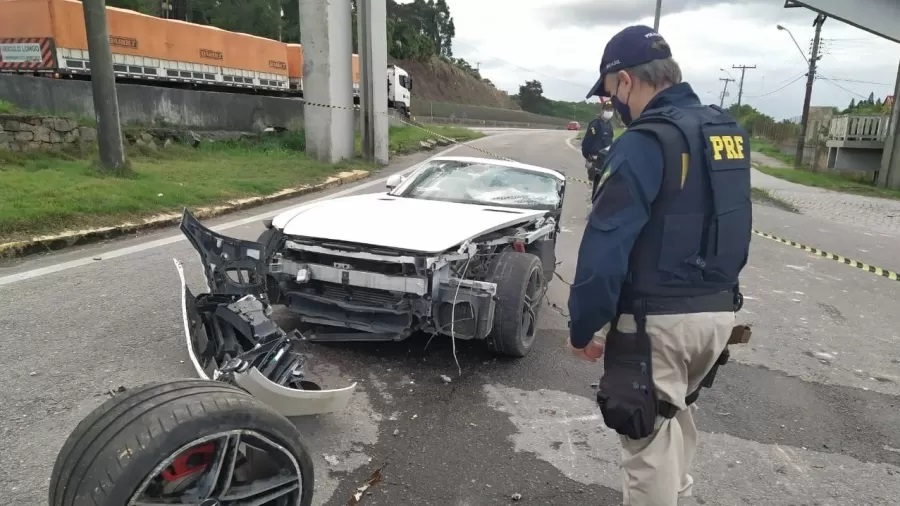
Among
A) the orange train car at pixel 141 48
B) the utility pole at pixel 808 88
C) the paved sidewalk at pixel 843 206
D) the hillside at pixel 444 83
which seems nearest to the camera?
the paved sidewalk at pixel 843 206

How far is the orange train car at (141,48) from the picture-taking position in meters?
13.7

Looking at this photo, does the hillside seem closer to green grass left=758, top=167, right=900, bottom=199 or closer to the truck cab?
the truck cab

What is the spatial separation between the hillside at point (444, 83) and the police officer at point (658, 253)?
5904 cm

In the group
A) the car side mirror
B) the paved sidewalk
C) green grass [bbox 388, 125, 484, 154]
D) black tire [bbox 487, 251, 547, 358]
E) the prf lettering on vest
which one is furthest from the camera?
green grass [bbox 388, 125, 484, 154]

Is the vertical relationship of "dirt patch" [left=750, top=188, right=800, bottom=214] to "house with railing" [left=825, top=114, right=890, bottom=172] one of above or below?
below

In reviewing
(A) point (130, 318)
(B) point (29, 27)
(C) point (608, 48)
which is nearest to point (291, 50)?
(B) point (29, 27)

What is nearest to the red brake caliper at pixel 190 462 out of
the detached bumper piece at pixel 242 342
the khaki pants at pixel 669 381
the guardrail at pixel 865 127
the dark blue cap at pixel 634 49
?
the detached bumper piece at pixel 242 342

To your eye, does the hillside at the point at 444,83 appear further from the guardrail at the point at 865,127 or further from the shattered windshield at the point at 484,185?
the shattered windshield at the point at 484,185

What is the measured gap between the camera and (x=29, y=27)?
1377 cm

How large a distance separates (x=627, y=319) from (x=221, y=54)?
2007 cm

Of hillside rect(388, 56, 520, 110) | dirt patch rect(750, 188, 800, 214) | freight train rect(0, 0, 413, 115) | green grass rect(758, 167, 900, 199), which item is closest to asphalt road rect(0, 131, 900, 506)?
dirt patch rect(750, 188, 800, 214)

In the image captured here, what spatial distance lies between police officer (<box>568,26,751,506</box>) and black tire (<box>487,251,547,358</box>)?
1.83m

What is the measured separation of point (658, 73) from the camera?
6.77 ft

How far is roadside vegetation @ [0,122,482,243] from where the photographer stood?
7.00 meters
